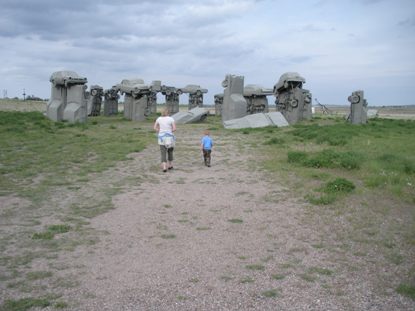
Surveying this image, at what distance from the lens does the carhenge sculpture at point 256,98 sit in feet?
118

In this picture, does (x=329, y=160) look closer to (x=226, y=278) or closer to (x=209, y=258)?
(x=209, y=258)

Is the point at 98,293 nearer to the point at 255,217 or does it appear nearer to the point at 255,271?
the point at 255,271

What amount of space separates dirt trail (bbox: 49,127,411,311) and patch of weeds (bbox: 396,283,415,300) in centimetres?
20

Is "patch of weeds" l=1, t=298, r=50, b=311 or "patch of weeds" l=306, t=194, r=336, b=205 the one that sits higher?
"patch of weeds" l=306, t=194, r=336, b=205

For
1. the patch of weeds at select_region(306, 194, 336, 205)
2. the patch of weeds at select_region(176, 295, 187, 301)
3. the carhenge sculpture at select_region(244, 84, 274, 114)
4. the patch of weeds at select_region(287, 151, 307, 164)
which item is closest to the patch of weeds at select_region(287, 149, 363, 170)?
the patch of weeds at select_region(287, 151, 307, 164)

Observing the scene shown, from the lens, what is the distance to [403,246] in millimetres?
6559

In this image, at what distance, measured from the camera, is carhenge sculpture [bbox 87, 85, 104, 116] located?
41.9 m

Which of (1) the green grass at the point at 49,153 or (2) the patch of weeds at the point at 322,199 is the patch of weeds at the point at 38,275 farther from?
(2) the patch of weeds at the point at 322,199

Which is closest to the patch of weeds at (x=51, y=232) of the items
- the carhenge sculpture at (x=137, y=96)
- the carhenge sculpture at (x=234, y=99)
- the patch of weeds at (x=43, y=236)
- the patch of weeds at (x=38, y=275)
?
the patch of weeds at (x=43, y=236)

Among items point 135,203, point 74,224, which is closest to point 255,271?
point 74,224

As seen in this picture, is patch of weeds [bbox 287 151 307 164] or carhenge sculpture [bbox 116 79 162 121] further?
carhenge sculpture [bbox 116 79 162 121]

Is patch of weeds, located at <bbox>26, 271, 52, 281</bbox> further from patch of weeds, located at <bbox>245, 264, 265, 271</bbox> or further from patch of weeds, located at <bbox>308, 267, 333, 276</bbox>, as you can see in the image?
patch of weeds, located at <bbox>308, 267, 333, 276</bbox>

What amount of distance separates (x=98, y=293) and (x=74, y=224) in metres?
2.66

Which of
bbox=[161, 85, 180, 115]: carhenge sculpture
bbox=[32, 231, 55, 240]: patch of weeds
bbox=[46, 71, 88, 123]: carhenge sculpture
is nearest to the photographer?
bbox=[32, 231, 55, 240]: patch of weeds
